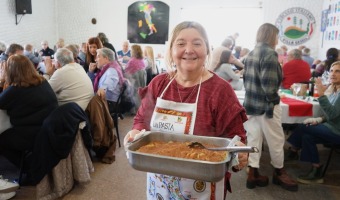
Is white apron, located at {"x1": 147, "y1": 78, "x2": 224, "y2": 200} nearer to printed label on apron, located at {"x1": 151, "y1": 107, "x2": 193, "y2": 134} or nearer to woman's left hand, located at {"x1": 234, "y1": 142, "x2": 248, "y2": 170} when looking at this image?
printed label on apron, located at {"x1": 151, "y1": 107, "x2": 193, "y2": 134}

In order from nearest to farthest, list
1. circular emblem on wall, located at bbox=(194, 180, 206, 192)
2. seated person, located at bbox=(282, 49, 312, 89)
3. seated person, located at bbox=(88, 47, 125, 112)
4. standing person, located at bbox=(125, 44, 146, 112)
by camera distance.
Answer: circular emblem on wall, located at bbox=(194, 180, 206, 192) → seated person, located at bbox=(88, 47, 125, 112) → seated person, located at bbox=(282, 49, 312, 89) → standing person, located at bbox=(125, 44, 146, 112)

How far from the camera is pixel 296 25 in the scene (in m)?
7.99

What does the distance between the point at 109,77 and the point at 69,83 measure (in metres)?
0.70

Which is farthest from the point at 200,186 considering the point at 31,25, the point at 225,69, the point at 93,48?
the point at 31,25

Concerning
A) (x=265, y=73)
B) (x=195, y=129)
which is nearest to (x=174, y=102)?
(x=195, y=129)

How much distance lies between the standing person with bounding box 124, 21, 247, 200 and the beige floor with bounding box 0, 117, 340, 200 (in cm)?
138

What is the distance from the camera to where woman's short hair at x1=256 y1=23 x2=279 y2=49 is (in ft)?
7.97

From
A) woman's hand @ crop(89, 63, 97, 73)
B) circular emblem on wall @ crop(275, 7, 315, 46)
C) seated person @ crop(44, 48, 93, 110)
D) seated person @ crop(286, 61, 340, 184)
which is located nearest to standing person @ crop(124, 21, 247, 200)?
seated person @ crop(286, 61, 340, 184)

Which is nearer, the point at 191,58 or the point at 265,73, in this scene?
the point at 191,58

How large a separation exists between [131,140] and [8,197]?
69.8 inches

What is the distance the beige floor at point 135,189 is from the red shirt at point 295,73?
1.42 m

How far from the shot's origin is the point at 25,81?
239 cm

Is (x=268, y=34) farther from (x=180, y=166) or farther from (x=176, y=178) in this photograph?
(x=180, y=166)

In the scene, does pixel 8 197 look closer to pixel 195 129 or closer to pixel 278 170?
pixel 195 129
